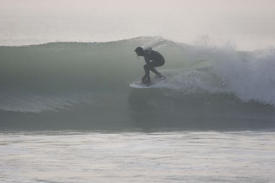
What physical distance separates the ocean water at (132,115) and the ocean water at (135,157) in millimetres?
18

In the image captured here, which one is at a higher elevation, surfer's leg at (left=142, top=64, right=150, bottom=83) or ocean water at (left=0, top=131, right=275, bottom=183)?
surfer's leg at (left=142, top=64, right=150, bottom=83)

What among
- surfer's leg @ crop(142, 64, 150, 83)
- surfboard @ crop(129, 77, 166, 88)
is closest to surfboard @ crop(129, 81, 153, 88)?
surfboard @ crop(129, 77, 166, 88)

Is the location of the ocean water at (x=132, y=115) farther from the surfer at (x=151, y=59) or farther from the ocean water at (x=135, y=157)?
the surfer at (x=151, y=59)

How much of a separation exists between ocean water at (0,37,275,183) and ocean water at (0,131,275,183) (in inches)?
0.7

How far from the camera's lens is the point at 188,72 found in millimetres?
27844

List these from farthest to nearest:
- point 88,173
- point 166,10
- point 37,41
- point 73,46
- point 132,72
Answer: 1. point 166,10
2. point 37,41
3. point 73,46
4. point 132,72
5. point 88,173

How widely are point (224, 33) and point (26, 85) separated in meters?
29.7

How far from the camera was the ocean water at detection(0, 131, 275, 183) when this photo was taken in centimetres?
1753

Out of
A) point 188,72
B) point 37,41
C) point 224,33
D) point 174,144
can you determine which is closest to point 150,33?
point 224,33

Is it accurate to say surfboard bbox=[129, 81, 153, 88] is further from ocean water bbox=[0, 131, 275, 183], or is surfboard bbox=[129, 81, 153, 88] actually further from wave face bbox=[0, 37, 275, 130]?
ocean water bbox=[0, 131, 275, 183]

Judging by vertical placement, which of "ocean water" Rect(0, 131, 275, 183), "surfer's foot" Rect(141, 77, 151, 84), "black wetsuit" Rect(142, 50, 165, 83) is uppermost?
"black wetsuit" Rect(142, 50, 165, 83)

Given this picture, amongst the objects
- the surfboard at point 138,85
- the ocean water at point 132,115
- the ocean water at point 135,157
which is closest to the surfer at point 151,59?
the surfboard at point 138,85

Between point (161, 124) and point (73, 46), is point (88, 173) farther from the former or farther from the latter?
point (73, 46)

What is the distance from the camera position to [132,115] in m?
26.1
